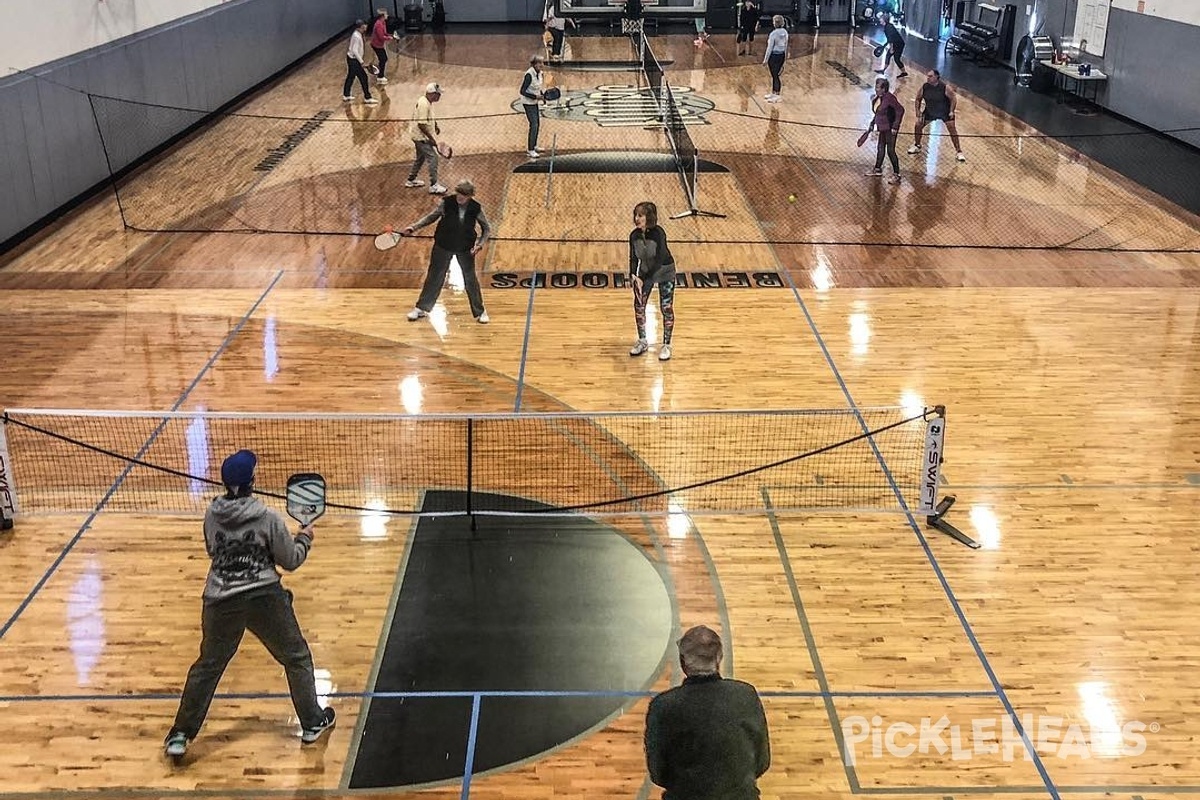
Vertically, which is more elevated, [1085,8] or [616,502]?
[1085,8]

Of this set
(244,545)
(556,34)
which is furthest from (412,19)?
(244,545)

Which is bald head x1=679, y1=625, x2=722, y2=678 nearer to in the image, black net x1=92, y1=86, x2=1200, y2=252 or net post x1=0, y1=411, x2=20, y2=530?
net post x1=0, y1=411, x2=20, y2=530

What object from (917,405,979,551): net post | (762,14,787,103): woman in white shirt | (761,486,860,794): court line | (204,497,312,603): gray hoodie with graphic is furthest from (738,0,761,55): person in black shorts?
(204,497,312,603): gray hoodie with graphic

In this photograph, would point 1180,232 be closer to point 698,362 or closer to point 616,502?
point 698,362

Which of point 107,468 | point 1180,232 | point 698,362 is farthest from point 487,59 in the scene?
point 107,468

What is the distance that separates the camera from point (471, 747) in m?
6.93

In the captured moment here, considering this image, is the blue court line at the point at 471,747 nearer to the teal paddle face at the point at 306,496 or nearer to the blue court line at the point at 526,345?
the teal paddle face at the point at 306,496

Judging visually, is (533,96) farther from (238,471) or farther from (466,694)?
(238,471)

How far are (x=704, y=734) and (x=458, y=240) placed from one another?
9.22m

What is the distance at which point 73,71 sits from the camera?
723 inches

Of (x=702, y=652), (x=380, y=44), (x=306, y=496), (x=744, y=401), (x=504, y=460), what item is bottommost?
(x=504, y=460)

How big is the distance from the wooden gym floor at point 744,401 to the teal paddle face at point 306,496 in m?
1.77

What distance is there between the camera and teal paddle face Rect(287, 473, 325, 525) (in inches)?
231

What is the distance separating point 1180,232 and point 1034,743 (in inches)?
519
